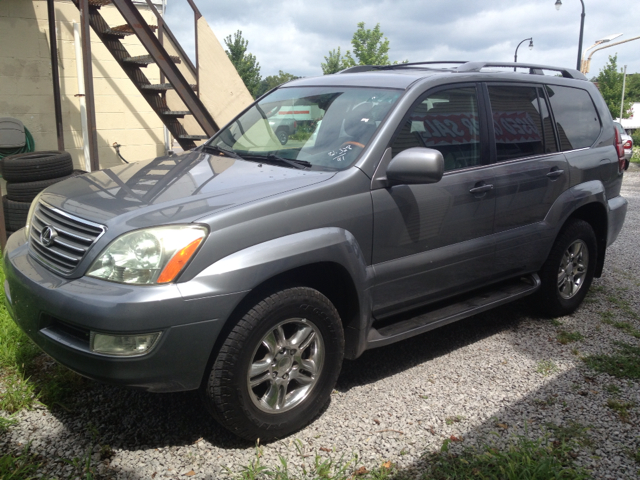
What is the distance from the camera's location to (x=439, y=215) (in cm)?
349

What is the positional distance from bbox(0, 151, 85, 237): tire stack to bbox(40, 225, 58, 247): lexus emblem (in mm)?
3383

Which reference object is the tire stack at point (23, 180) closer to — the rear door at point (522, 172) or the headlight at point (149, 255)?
the headlight at point (149, 255)

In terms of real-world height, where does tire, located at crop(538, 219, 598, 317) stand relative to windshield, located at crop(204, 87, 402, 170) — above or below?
below

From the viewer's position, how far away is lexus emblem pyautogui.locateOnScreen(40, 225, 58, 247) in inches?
111

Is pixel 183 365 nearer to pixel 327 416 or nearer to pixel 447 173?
pixel 327 416

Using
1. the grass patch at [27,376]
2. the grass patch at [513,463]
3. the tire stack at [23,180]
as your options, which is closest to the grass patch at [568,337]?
the grass patch at [513,463]

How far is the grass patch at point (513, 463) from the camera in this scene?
2.58 metres

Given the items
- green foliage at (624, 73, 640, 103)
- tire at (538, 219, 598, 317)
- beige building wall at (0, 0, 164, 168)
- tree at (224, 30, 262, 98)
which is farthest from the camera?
green foliage at (624, 73, 640, 103)

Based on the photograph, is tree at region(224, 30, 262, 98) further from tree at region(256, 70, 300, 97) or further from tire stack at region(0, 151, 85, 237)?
tire stack at region(0, 151, 85, 237)

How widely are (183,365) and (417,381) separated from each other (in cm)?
165

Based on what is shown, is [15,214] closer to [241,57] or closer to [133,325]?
[133,325]

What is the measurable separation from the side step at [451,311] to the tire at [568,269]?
18cm

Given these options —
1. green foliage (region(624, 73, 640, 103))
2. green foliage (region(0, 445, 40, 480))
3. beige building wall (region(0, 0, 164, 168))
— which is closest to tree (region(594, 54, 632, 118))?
beige building wall (region(0, 0, 164, 168))

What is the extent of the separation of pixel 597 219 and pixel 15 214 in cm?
568
